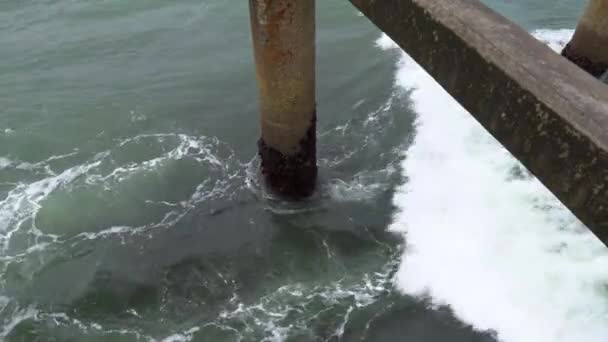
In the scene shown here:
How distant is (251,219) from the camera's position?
27.5ft

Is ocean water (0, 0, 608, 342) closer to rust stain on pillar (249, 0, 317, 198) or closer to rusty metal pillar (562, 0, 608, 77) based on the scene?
rust stain on pillar (249, 0, 317, 198)

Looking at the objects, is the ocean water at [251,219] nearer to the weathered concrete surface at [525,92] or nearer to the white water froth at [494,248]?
the white water froth at [494,248]

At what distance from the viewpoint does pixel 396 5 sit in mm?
5062

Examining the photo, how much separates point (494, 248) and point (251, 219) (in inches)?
145

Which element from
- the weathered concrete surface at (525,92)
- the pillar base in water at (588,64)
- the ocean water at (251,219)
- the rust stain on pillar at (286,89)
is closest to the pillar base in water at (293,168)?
the rust stain on pillar at (286,89)

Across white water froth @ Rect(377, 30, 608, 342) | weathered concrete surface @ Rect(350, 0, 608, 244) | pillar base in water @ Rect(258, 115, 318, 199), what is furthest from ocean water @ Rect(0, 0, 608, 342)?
weathered concrete surface @ Rect(350, 0, 608, 244)

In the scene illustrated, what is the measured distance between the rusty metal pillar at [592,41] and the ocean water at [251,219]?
250 centimetres

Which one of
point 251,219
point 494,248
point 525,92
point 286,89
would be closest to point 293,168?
point 251,219

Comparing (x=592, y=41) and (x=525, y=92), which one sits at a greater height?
(x=525, y=92)

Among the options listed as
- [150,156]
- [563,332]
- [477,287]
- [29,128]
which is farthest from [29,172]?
[563,332]

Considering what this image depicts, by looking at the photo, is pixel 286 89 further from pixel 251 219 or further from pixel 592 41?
pixel 592 41

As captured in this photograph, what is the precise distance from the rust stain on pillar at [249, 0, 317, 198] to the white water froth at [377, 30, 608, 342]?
1.81m

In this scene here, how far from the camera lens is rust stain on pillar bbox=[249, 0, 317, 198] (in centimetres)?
614

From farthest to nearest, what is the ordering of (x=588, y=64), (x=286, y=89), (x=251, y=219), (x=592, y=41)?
(x=588, y=64) → (x=592, y=41) → (x=251, y=219) → (x=286, y=89)
